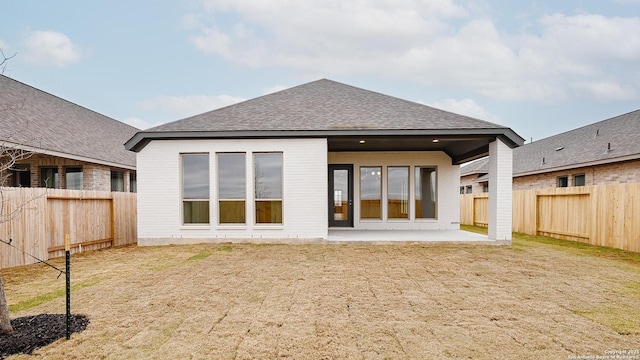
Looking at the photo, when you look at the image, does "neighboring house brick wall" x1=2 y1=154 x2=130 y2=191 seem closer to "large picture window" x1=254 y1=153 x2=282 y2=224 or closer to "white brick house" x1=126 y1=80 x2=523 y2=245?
"white brick house" x1=126 y1=80 x2=523 y2=245

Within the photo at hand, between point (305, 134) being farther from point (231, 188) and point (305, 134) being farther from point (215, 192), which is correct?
point (215, 192)

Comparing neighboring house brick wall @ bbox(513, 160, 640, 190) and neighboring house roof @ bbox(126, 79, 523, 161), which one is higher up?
neighboring house roof @ bbox(126, 79, 523, 161)

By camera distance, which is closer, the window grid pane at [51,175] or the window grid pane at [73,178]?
the window grid pane at [51,175]

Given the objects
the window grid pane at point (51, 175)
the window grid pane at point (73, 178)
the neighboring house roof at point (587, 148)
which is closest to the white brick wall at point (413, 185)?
the neighboring house roof at point (587, 148)

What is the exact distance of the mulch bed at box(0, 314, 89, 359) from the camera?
3.16 meters

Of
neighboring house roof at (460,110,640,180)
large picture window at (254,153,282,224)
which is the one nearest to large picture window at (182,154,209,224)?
large picture window at (254,153,282,224)

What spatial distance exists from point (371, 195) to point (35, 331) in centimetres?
1072

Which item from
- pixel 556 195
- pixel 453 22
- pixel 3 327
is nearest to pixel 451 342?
pixel 3 327

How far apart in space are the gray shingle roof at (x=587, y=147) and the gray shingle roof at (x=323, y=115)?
7.25 m

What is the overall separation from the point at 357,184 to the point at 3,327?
10.6m

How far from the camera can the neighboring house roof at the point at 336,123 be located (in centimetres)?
956

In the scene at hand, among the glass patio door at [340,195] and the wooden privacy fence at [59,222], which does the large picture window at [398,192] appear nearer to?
the glass patio door at [340,195]

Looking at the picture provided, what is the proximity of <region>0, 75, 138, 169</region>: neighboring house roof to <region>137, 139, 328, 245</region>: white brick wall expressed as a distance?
3274mm

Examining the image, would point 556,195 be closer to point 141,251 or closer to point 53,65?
point 141,251
